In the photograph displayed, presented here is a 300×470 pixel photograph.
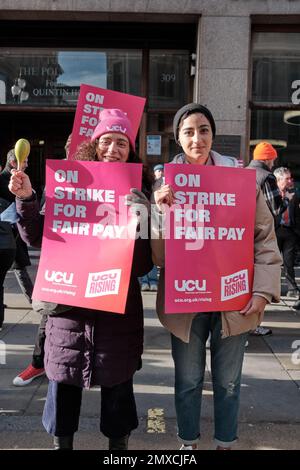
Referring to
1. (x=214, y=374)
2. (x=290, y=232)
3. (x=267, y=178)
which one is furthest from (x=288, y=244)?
(x=214, y=374)

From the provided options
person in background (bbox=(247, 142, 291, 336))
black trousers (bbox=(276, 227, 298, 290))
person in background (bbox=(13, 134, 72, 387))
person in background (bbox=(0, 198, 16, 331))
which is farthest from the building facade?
person in background (bbox=(13, 134, 72, 387))

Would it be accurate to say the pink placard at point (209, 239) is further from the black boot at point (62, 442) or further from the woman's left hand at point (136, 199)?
the black boot at point (62, 442)

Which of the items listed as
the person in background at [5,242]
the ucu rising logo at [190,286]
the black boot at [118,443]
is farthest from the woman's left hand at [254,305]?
the person in background at [5,242]

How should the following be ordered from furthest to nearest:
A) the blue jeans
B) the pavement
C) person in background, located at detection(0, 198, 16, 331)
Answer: person in background, located at detection(0, 198, 16, 331), the pavement, the blue jeans

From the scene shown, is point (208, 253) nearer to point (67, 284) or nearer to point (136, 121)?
point (67, 284)

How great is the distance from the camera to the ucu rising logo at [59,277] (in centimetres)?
239

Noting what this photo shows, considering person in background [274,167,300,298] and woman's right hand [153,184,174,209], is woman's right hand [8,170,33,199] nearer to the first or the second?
woman's right hand [153,184,174,209]

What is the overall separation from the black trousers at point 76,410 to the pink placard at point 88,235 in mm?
453

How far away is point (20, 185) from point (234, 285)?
3.89ft

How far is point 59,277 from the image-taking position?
2408mm

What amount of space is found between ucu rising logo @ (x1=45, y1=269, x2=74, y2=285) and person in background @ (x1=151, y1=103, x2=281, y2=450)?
1.43ft

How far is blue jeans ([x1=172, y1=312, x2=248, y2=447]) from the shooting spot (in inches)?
102

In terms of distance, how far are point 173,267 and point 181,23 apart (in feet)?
24.0

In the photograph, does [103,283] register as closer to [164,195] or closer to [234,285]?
[164,195]
